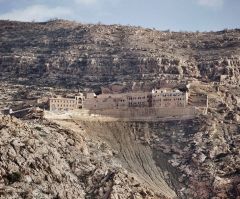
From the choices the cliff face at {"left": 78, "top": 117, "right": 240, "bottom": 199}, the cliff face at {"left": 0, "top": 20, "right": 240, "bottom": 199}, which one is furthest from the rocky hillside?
the cliff face at {"left": 78, "top": 117, "right": 240, "bottom": 199}

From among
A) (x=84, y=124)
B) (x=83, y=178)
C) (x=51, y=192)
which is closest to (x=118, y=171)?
(x=83, y=178)

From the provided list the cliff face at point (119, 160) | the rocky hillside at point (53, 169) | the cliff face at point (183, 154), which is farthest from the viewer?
the cliff face at point (183, 154)

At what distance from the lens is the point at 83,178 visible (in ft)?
511

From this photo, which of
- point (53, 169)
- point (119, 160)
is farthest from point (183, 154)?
point (53, 169)

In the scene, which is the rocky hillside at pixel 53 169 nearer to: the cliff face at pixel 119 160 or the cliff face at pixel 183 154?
the cliff face at pixel 119 160

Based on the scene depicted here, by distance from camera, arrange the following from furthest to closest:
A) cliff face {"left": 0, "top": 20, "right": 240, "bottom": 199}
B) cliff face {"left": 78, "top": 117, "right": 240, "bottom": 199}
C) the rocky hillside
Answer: cliff face {"left": 78, "top": 117, "right": 240, "bottom": 199} → cliff face {"left": 0, "top": 20, "right": 240, "bottom": 199} → the rocky hillside

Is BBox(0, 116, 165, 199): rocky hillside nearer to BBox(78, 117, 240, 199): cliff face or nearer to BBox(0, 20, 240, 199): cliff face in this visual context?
BBox(0, 20, 240, 199): cliff face

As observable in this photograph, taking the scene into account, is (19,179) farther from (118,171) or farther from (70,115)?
(70,115)

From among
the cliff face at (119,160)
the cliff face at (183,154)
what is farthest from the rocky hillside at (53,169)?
the cliff face at (183,154)

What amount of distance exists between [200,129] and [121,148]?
16.3m

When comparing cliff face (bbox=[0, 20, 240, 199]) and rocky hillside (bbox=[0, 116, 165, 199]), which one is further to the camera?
cliff face (bbox=[0, 20, 240, 199])

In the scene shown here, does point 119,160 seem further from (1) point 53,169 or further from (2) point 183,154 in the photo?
(1) point 53,169

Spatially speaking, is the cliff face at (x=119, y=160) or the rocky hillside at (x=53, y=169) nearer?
the rocky hillside at (x=53, y=169)

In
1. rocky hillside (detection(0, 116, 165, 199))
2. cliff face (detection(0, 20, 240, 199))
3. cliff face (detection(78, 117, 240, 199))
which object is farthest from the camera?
cliff face (detection(78, 117, 240, 199))
